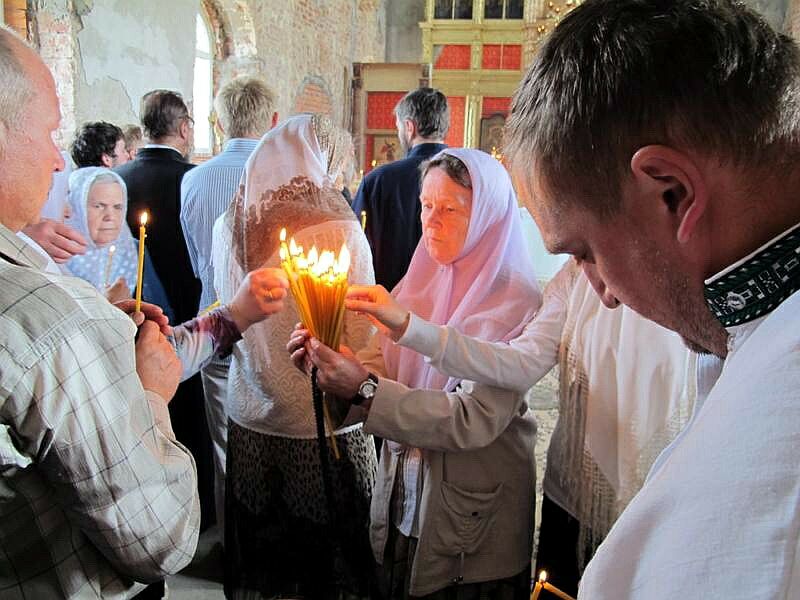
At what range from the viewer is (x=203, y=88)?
10.4m

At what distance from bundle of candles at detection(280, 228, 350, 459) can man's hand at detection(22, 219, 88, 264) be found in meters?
0.74

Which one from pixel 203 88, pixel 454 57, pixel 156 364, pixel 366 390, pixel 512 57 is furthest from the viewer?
pixel 454 57

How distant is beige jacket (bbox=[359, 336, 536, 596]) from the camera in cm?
187

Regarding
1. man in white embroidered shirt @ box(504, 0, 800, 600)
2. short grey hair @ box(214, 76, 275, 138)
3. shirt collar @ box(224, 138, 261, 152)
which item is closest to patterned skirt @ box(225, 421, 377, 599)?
shirt collar @ box(224, 138, 261, 152)

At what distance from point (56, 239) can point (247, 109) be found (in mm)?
1488

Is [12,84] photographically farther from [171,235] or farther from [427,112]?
[427,112]

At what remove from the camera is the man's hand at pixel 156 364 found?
1388 mm

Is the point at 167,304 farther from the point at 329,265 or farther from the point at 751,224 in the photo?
the point at 751,224

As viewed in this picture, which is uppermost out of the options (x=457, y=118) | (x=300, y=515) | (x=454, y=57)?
(x=454, y=57)

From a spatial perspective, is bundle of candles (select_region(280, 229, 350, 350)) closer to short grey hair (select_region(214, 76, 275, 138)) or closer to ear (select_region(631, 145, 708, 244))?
ear (select_region(631, 145, 708, 244))

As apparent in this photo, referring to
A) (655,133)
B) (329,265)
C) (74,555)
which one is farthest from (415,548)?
(655,133)

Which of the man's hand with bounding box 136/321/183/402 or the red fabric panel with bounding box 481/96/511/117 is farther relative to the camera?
the red fabric panel with bounding box 481/96/511/117

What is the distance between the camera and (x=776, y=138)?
2.27 feet

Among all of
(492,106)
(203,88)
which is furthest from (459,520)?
(492,106)
